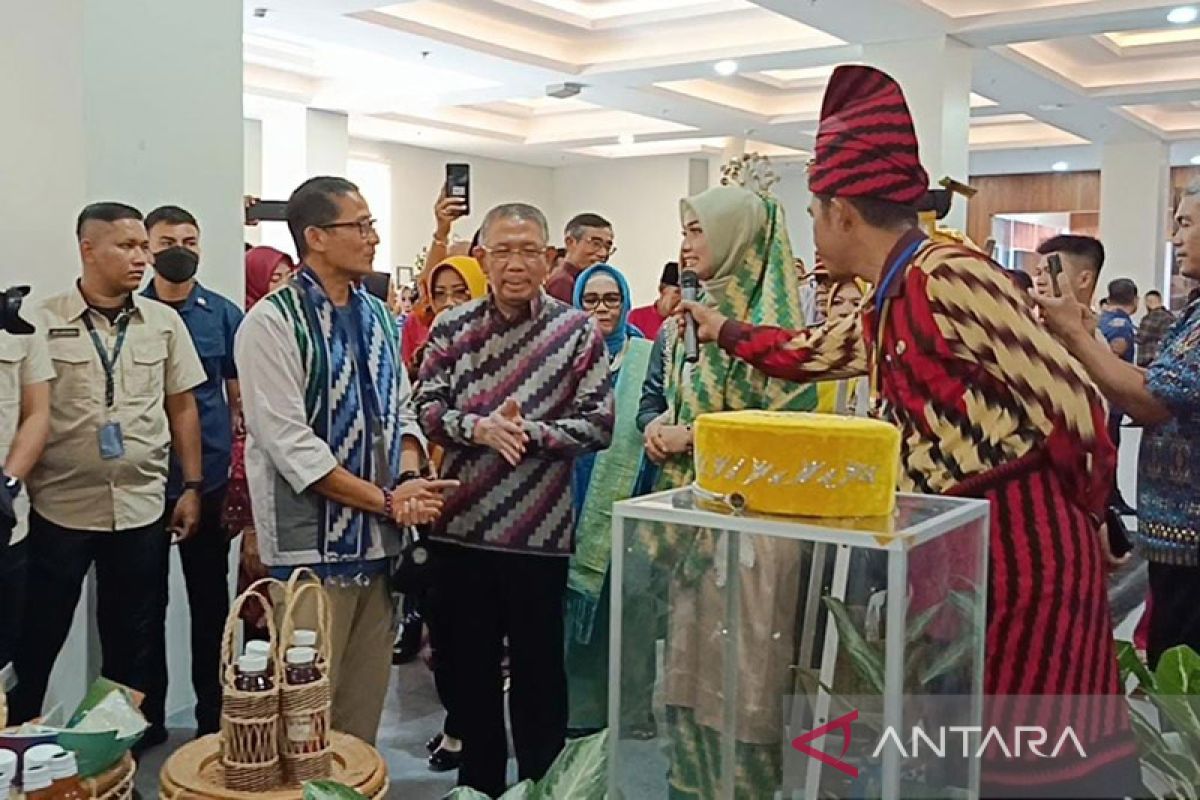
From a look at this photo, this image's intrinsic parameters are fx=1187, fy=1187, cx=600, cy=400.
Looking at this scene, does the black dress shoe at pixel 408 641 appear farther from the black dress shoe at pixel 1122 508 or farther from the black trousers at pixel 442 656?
the black dress shoe at pixel 1122 508

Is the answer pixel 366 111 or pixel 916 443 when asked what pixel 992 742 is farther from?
pixel 366 111

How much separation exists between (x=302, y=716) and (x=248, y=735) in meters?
0.09

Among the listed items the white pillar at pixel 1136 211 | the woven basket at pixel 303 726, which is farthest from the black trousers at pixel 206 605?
the white pillar at pixel 1136 211

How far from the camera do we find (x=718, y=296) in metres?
2.36

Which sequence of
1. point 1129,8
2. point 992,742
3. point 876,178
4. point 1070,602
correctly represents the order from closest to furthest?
1. point 992,742
2. point 1070,602
3. point 876,178
4. point 1129,8

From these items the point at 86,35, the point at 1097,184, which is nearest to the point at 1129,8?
the point at 86,35

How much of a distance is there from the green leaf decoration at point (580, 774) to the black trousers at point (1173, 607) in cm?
143

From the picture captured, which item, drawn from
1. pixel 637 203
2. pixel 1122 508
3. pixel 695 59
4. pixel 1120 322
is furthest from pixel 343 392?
pixel 637 203

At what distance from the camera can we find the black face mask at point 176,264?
3.12 metres

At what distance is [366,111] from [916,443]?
859cm

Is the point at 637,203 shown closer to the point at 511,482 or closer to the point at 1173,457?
the point at 511,482

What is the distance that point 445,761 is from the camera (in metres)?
3.06

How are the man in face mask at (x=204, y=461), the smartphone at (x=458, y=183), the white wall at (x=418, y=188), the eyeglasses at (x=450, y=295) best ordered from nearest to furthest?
the man in face mask at (x=204, y=461)
the smartphone at (x=458, y=183)
the eyeglasses at (x=450, y=295)
the white wall at (x=418, y=188)

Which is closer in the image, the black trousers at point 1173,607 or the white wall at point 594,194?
the black trousers at point 1173,607
